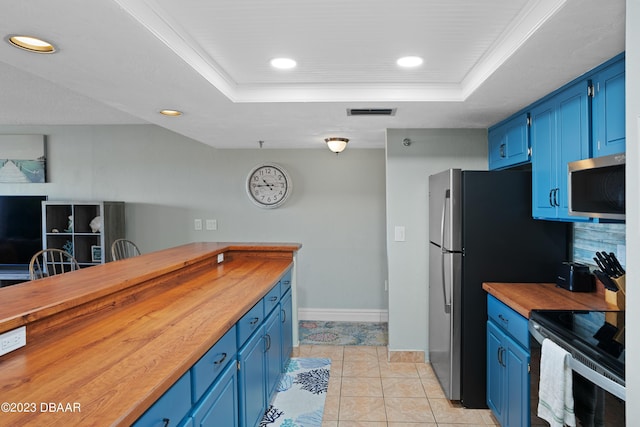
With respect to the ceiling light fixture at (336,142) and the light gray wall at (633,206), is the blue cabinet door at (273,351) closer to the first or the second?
the ceiling light fixture at (336,142)

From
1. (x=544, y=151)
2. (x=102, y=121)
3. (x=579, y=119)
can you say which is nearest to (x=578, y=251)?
(x=544, y=151)

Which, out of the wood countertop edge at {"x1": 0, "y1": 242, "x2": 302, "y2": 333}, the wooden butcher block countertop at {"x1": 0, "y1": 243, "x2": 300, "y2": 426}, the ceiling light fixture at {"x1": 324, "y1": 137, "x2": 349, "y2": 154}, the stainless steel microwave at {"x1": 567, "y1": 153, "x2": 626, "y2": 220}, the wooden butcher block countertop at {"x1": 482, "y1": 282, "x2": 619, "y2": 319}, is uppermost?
the ceiling light fixture at {"x1": 324, "y1": 137, "x2": 349, "y2": 154}

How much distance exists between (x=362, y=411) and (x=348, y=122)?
2114 millimetres

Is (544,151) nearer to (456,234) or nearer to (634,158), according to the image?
(456,234)

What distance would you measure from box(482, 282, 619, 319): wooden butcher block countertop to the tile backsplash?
25 cm

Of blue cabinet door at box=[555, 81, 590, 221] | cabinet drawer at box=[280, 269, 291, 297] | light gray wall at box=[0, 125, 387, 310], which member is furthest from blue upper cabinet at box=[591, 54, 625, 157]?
light gray wall at box=[0, 125, 387, 310]

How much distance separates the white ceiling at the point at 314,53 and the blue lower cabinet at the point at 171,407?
49.3 inches

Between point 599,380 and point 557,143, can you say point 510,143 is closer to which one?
point 557,143

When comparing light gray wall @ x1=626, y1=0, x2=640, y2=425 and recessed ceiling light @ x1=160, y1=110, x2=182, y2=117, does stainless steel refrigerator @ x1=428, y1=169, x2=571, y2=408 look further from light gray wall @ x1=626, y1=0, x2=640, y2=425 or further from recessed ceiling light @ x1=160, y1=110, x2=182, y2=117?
recessed ceiling light @ x1=160, y1=110, x2=182, y2=117

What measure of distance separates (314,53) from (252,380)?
1.75 meters

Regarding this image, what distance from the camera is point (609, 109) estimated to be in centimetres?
173

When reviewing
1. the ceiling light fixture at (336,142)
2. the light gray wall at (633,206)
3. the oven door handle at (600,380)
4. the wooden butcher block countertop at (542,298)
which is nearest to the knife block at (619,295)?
the wooden butcher block countertop at (542,298)

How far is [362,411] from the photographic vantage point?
8.52 ft

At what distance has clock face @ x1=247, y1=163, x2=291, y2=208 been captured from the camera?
4492 millimetres
